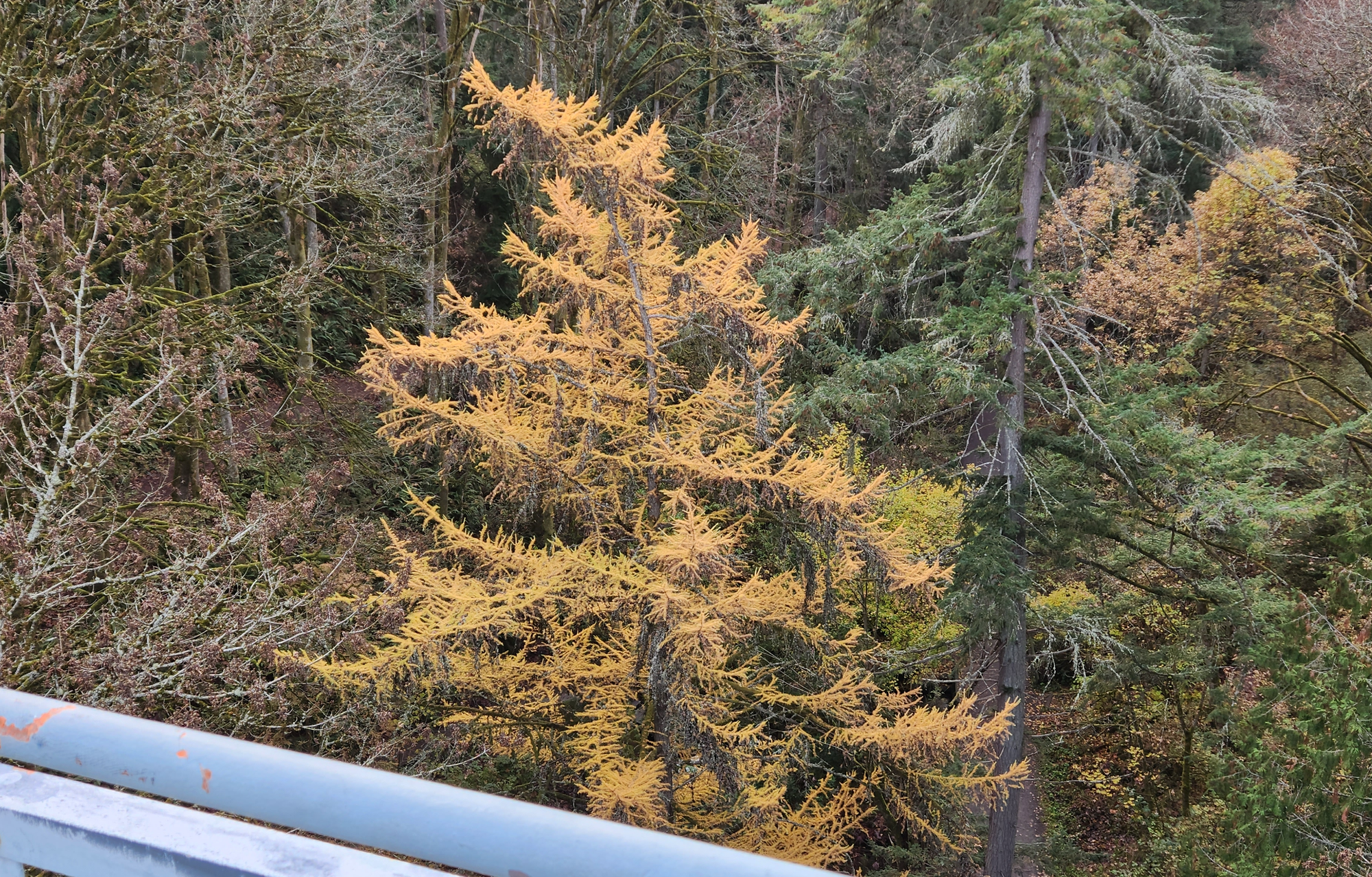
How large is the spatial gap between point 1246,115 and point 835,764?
27.4 feet

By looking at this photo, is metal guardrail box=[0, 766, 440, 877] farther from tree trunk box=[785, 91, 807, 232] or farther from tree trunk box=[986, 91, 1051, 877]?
tree trunk box=[785, 91, 807, 232]

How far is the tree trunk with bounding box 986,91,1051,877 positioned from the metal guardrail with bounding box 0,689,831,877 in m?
8.91

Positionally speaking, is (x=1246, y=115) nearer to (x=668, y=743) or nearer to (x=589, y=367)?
(x=589, y=367)

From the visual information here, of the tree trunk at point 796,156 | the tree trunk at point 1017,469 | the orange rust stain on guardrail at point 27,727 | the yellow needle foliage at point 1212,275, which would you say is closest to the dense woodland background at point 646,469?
the tree trunk at point 1017,469

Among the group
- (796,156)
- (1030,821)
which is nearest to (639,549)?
(1030,821)

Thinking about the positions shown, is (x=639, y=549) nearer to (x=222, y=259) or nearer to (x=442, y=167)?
(x=222, y=259)

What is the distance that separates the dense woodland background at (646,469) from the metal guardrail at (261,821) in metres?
4.36

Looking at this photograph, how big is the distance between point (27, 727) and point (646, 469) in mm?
7327

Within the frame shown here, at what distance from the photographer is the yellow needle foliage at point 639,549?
663cm

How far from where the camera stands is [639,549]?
7180 millimetres

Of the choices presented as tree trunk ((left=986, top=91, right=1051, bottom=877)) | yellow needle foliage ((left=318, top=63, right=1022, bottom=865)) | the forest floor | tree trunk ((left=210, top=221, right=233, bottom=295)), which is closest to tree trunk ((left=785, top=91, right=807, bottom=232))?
tree trunk ((left=986, top=91, right=1051, bottom=877))

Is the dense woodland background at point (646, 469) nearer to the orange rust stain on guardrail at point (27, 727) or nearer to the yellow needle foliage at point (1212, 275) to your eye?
the yellow needle foliage at point (1212, 275)

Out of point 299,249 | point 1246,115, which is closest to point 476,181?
point 299,249

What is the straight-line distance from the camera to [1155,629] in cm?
1443
